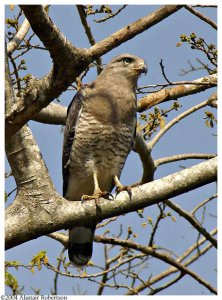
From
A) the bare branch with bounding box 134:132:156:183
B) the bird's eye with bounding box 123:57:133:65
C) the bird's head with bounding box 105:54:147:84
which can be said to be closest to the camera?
the bare branch with bounding box 134:132:156:183

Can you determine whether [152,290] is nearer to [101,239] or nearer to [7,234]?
[101,239]

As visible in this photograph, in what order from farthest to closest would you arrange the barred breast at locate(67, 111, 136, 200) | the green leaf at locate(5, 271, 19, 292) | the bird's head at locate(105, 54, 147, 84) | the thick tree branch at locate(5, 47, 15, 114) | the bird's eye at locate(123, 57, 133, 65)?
the bird's eye at locate(123, 57, 133, 65) < the bird's head at locate(105, 54, 147, 84) < the barred breast at locate(67, 111, 136, 200) < the green leaf at locate(5, 271, 19, 292) < the thick tree branch at locate(5, 47, 15, 114)

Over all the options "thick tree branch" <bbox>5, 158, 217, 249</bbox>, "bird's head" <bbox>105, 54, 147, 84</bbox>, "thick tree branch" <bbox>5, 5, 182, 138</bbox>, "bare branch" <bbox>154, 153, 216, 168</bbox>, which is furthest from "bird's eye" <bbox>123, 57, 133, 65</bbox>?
"thick tree branch" <bbox>5, 158, 217, 249</bbox>

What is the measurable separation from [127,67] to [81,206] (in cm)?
232

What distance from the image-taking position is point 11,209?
405cm

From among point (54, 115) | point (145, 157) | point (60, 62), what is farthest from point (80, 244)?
point (60, 62)

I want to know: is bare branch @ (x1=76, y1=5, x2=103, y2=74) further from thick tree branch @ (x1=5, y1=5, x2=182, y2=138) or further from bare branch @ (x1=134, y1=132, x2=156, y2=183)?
thick tree branch @ (x1=5, y1=5, x2=182, y2=138)

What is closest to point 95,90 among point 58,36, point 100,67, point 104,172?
point 100,67

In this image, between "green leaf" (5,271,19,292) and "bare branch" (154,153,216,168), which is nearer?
"green leaf" (5,271,19,292)

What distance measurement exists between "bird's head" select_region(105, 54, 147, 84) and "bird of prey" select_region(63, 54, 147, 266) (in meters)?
0.01

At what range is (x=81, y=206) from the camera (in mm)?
4105

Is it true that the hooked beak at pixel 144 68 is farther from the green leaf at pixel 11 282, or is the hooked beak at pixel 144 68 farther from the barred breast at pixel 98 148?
the green leaf at pixel 11 282

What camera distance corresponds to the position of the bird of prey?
5438 mm

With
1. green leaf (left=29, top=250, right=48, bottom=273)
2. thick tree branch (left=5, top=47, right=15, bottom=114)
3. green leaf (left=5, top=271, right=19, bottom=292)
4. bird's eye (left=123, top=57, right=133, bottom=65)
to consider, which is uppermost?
bird's eye (left=123, top=57, right=133, bottom=65)
